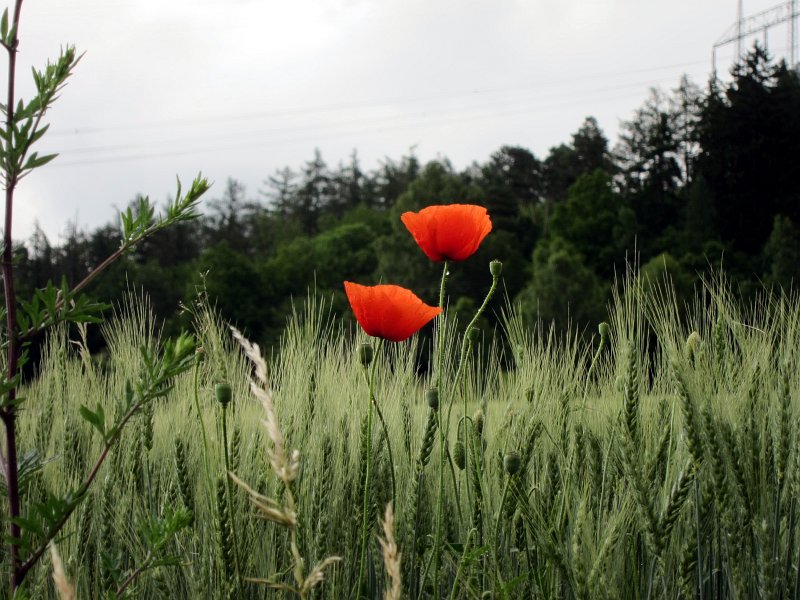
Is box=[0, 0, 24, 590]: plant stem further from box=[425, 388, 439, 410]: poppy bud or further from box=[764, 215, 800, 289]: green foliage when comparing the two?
box=[764, 215, 800, 289]: green foliage

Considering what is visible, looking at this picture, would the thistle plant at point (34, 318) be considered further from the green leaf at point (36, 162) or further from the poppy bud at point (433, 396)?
the poppy bud at point (433, 396)

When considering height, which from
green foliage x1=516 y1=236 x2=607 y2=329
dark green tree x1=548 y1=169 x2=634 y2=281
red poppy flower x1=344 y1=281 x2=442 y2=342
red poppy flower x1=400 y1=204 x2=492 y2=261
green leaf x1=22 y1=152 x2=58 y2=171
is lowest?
green foliage x1=516 y1=236 x2=607 y2=329

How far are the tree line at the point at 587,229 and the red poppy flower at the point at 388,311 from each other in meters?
23.1

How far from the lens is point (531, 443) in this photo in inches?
79.1

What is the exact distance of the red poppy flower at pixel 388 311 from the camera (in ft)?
5.28

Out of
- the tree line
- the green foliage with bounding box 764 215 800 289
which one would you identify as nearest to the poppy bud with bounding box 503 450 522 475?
the tree line

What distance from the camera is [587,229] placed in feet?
118

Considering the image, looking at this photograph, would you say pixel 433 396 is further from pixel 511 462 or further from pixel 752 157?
pixel 752 157

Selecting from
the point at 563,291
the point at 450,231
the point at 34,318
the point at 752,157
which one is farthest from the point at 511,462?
the point at 752,157

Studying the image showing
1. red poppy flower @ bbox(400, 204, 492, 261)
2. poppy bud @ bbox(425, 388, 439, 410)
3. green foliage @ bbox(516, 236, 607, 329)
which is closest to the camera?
poppy bud @ bbox(425, 388, 439, 410)

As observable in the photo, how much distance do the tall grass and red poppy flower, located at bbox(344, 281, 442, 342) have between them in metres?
0.22

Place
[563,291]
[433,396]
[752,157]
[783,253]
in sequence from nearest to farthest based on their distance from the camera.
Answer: [433,396]
[783,253]
[563,291]
[752,157]

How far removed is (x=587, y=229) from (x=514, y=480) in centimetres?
3521

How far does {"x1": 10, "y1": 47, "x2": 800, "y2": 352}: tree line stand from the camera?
29.5 metres
